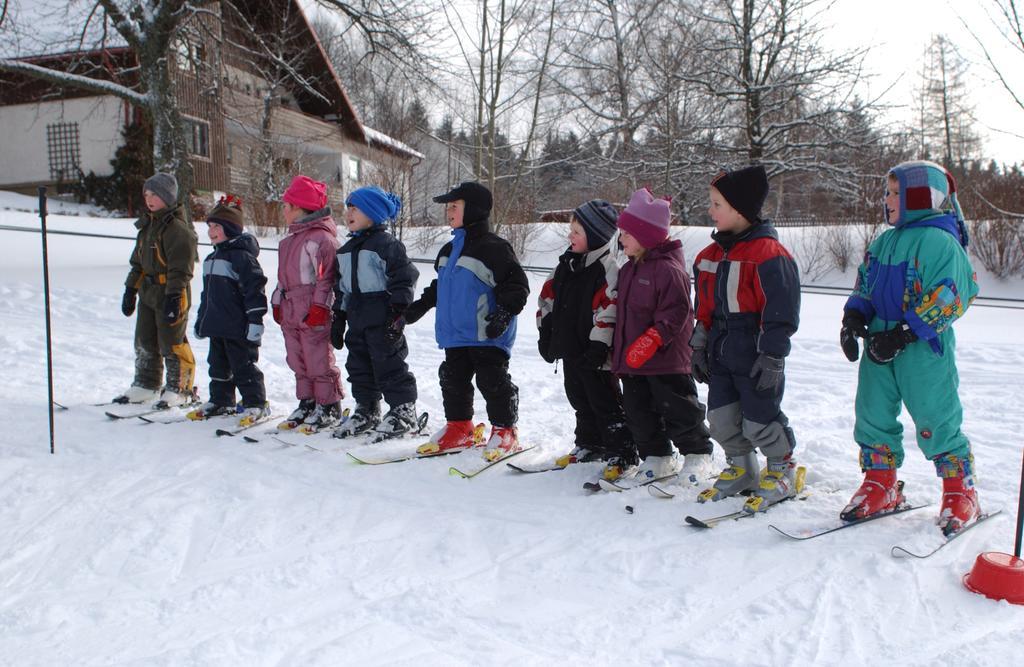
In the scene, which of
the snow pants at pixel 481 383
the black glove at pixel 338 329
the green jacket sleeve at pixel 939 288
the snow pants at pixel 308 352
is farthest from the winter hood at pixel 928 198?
the snow pants at pixel 308 352

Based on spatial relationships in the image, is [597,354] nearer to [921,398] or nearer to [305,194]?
[921,398]

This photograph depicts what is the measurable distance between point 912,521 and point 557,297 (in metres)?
2.10

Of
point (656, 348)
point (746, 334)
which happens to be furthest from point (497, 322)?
point (746, 334)

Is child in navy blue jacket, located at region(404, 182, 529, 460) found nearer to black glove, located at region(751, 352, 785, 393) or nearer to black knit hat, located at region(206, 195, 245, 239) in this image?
black glove, located at region(751, 352, 785, 393)

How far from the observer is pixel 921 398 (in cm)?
322

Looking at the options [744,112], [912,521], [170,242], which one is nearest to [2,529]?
[170,242]

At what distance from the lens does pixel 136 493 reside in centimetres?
409

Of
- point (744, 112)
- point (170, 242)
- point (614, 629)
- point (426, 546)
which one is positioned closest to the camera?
point (614, 629)

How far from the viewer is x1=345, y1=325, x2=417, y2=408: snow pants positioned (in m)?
5.00

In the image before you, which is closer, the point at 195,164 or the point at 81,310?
the point at 81,310

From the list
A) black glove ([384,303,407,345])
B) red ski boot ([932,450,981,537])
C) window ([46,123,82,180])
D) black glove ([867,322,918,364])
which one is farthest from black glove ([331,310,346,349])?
window ([46,123,82,180])

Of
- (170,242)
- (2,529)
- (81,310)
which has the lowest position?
(2,529)

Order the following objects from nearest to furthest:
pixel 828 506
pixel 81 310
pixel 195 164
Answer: pixel 828 506, pixel 81 310, pixel 195 164

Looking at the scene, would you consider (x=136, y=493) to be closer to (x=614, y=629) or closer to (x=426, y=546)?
(x=426, y=546)
